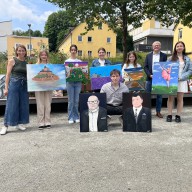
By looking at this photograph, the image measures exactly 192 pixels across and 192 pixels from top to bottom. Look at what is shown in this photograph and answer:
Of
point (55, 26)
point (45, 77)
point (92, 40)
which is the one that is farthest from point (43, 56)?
point (55, 26)

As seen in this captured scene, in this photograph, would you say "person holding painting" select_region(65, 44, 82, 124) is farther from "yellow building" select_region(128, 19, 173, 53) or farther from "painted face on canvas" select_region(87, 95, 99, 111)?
"yellow building" select_region(128, 19, 173, 53)

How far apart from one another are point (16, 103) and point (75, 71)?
4.92ft

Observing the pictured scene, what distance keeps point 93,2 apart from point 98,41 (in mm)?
42781

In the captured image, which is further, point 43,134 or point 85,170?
point 43,134

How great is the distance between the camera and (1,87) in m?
7.38

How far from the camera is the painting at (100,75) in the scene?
6.25 m

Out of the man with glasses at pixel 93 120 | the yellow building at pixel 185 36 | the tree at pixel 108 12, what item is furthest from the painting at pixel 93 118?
the yellow building at pixel 185 36

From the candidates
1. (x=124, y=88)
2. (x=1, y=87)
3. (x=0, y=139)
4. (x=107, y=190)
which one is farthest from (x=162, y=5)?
(x=107, y=190)

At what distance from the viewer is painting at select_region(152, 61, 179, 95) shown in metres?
5.95

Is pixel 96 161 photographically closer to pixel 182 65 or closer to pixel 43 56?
pixel 43 56

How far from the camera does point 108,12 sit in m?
11.8

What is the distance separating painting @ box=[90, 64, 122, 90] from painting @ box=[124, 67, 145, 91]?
0.95 ft

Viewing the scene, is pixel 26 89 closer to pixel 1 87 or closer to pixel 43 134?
pixel 43 134

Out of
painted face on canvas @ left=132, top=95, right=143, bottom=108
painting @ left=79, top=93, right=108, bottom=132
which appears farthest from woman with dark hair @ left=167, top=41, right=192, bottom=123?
painting @ left=79, top=93, right=108, bottom=132
